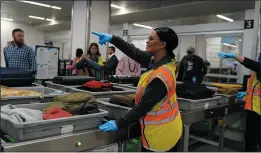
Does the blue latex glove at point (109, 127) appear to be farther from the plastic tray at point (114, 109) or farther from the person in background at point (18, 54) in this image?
the person in background at point (18, 54)

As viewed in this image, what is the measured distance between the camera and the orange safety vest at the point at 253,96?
241cm

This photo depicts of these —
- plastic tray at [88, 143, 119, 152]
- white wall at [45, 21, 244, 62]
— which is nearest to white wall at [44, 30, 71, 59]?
white wall at [45, 21, 244, 62]

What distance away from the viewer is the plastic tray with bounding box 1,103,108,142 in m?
0.98

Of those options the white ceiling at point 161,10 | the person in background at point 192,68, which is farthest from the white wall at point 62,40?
the person in background at point 192,68

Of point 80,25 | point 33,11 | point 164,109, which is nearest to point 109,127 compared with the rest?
point 164,109

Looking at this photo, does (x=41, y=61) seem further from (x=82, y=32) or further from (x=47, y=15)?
(x=47, y=15)

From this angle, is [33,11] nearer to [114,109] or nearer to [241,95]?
[241,95]

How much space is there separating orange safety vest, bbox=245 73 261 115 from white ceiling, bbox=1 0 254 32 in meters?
3.02

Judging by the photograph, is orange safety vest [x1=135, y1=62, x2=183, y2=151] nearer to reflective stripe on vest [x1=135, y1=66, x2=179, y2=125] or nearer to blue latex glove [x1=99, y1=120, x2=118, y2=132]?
reflective stripe on vest [x1=135, y1=66, x2=179, y2=125]

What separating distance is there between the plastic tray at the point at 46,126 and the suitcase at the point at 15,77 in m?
0.49

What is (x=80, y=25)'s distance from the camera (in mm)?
5133

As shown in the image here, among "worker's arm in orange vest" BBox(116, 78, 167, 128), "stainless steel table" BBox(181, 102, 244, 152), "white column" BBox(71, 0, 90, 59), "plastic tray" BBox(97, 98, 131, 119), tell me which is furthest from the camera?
"white column" BBox(71, 0, 90, 59)

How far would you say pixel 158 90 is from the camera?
117 cm

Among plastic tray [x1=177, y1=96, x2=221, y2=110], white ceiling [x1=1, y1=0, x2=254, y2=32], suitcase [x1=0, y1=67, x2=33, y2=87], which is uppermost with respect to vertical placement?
white ceiling [x1=1, y1=0, x2=254, y2=32]
